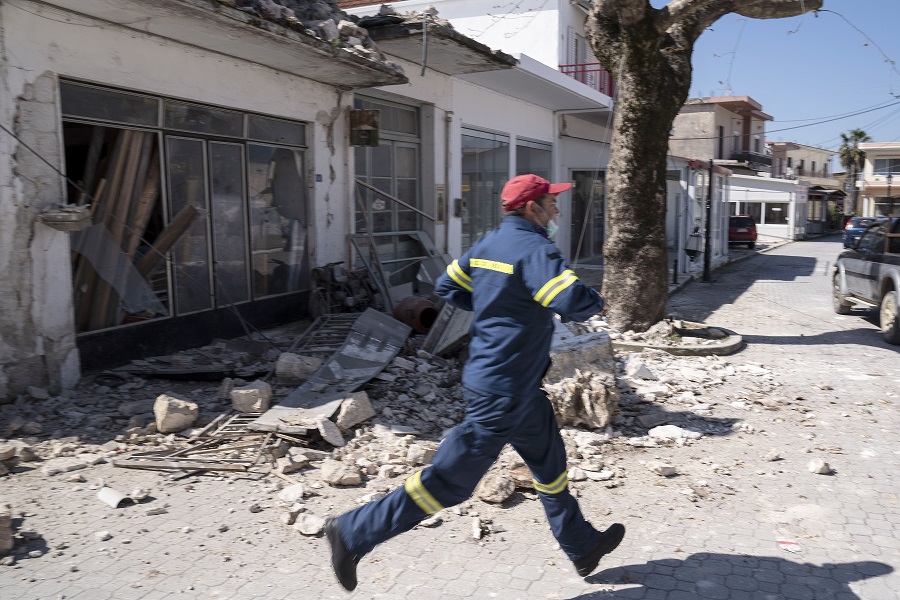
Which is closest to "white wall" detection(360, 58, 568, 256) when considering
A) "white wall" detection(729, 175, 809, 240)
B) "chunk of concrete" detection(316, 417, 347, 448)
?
"chunk of concrete" detection(316, 417, 347, 448)

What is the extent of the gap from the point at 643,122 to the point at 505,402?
6853 mm

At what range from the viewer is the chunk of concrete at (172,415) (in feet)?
18.2

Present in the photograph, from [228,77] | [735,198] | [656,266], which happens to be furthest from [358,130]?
[735,198]

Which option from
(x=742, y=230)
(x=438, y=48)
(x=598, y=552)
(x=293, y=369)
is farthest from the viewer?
(x=742, y=230)

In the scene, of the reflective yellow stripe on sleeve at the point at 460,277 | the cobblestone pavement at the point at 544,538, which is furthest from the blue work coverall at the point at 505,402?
the cobblestone pavement at the point at 544,538

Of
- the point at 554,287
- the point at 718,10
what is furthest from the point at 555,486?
the point at 718,10

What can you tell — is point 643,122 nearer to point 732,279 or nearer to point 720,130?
point 732,279

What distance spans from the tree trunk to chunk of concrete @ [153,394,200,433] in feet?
18.5

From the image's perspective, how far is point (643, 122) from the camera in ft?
30.4

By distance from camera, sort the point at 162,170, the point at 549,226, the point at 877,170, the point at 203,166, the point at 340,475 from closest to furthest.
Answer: the point at 549,226
the point at 340,475
the point at 162,170
the point at 203,166
the point at 877,170

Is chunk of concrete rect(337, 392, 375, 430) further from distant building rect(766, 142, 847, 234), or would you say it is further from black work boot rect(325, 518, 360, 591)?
distant building rect(766, 142, 847, 234)

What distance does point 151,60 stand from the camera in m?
7.41

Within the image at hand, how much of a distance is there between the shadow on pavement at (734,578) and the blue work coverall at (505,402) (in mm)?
325

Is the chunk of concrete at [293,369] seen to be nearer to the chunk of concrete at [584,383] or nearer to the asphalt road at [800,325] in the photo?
the chunk of concrete at [584,383]
